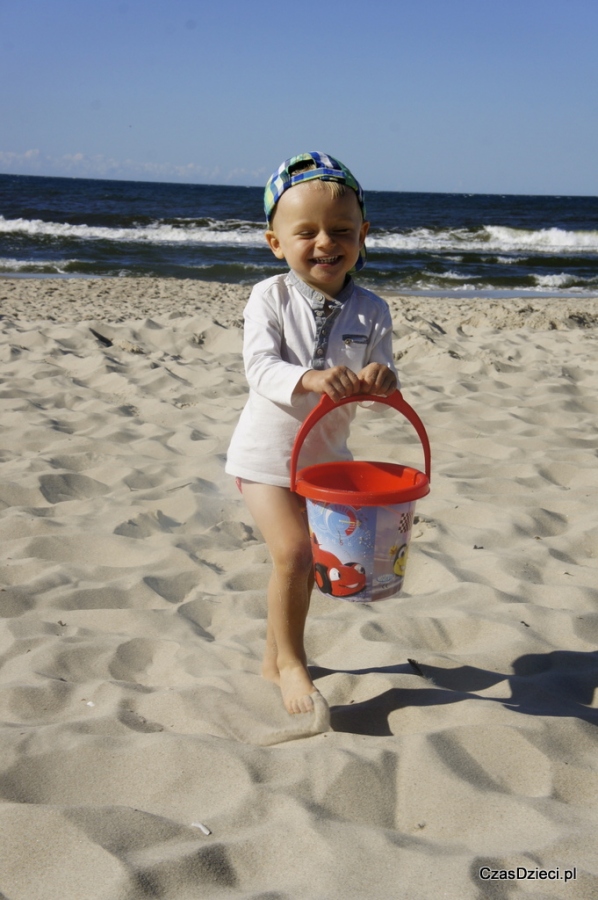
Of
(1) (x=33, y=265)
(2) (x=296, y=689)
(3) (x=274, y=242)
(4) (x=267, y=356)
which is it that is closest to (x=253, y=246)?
(1) (x=33, y=265)

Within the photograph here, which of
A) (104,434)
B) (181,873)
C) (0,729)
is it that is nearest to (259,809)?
(181,873)

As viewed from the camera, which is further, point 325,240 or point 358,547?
point 325,240

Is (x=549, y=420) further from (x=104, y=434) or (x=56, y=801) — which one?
(x=56, y=801)

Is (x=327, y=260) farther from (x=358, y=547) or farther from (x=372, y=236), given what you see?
(x=372, y=236)

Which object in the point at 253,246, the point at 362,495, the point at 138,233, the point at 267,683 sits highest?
the point at 138,233

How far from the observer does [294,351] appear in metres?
2.20

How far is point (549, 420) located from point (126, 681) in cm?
315

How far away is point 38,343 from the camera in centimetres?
629

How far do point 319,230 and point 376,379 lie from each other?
470 millimetres

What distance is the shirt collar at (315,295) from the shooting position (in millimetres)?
2213

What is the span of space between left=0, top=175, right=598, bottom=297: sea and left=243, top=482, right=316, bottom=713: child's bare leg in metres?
10.4

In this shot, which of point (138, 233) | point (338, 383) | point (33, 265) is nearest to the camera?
point (338, 383)

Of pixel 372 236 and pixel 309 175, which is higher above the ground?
pixel 309 175

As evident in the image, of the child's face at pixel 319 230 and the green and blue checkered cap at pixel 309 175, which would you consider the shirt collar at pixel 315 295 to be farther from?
the green and blue checkered cap at pixel 309 175
